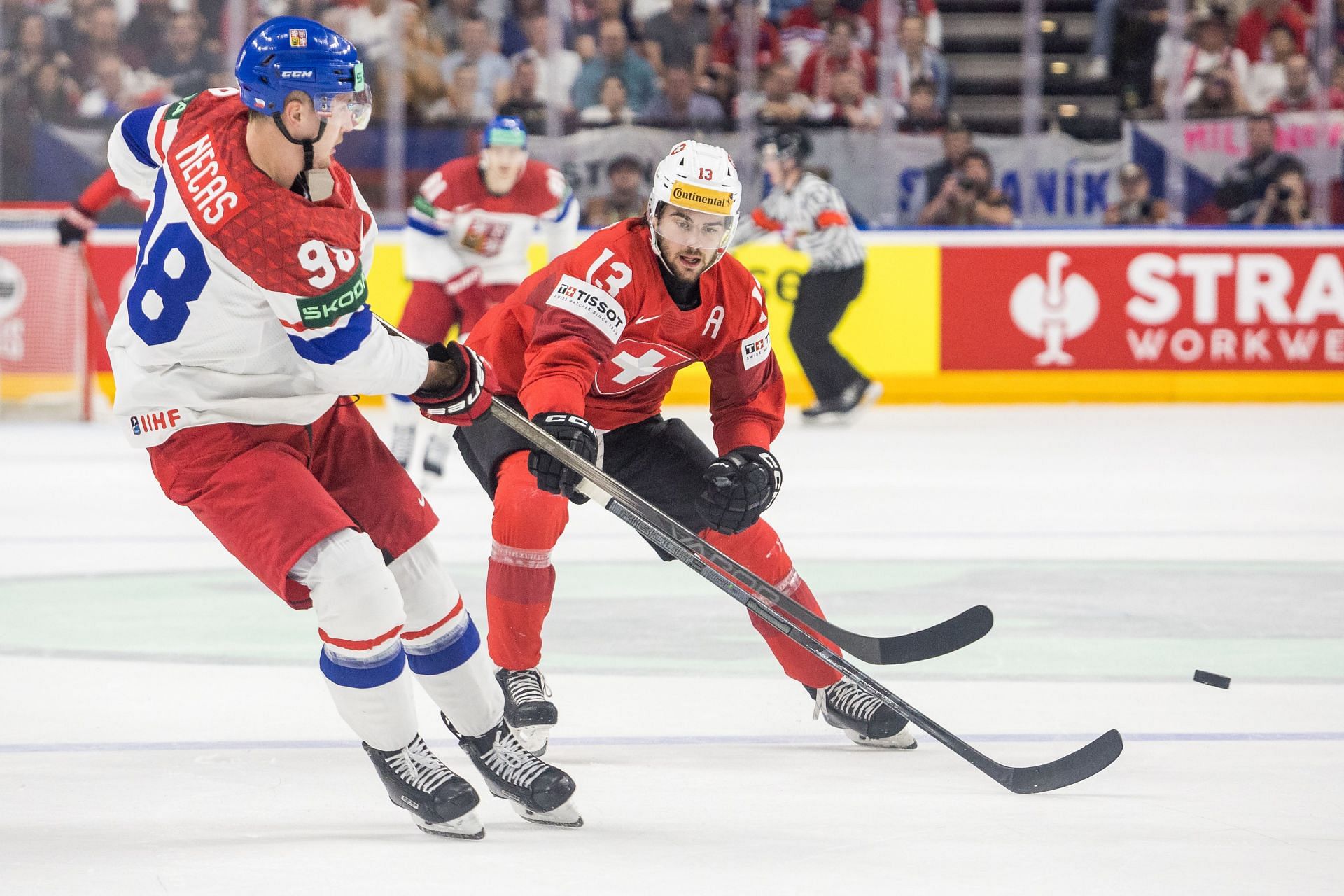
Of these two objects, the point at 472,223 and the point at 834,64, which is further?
the point at 834,64

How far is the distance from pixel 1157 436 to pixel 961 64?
107 inches

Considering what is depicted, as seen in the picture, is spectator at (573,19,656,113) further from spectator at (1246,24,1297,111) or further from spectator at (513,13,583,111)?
spectator at (1246,24,1297,111)

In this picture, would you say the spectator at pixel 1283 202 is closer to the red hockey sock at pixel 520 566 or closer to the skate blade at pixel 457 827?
the red hockey sock at pixel 520 566

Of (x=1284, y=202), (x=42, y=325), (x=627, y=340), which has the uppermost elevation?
(x=627, y=340)

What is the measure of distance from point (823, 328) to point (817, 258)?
13.3 inches

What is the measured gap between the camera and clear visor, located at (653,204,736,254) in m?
3.35

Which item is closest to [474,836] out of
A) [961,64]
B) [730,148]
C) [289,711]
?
[289,711]

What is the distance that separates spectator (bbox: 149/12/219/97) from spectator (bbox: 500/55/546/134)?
4.63 ft

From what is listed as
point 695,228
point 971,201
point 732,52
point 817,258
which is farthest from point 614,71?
point 695,228

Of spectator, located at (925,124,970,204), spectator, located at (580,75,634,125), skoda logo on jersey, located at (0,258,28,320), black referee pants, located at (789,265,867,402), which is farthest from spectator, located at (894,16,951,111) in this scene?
skoda logo on jersey, located at (0,258,28,320)

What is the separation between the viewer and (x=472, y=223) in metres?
7.31

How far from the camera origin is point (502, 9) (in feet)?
31.7

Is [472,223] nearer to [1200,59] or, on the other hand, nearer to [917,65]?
[917,65]

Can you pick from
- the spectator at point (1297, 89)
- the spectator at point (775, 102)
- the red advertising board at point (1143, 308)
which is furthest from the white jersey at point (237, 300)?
the spectator at point (1297, 89)
